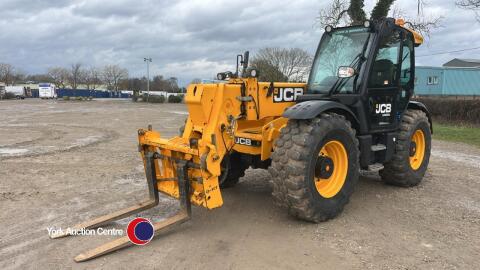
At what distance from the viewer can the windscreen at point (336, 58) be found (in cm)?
585

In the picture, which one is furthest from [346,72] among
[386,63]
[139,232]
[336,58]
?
[139,232]

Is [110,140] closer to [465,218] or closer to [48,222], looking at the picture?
[48,222]

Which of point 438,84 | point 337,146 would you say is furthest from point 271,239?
point 438,84

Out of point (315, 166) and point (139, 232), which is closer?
point (139, 232)

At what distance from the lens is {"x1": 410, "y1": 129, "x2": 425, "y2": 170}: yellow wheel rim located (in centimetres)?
Result: 709

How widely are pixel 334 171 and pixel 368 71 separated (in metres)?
1.51

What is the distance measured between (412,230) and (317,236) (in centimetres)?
121

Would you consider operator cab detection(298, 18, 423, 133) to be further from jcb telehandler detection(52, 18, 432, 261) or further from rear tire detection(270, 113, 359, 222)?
rear tire detection(270, 113, 359, 222)

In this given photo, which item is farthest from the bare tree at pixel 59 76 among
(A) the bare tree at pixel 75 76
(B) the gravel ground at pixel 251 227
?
(B) the gravel ground at pixel 251 227

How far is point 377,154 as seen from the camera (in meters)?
6.20

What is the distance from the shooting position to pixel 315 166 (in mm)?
4961

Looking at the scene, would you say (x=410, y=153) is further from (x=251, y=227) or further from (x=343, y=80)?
(x=251, y=227)

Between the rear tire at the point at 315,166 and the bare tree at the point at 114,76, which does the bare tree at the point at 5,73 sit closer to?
the bare tree at the point at 114,76

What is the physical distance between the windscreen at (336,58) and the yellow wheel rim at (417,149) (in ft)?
6.85
